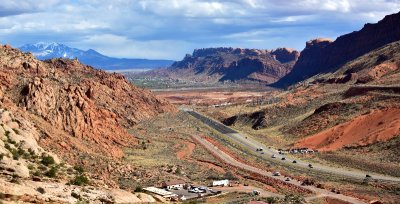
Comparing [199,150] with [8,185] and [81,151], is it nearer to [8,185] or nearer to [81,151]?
[81,151]

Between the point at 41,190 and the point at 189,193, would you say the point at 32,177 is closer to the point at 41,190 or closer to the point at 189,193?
the point at 41,190

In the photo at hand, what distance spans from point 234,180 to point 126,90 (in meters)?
84.9

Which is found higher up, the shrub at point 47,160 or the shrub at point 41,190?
the shrub at point 41,190

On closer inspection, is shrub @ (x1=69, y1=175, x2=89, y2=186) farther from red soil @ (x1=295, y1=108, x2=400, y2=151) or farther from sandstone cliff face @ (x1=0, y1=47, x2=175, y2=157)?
red soil @ (x1=295, y1=108, x2=400, y2=151)

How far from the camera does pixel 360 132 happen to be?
10575 cm

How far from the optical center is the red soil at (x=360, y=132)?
98.4 metres

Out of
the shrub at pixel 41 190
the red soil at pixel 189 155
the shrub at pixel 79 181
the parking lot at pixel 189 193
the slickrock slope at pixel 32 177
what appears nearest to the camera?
the slickrock slope at pixel 32 177

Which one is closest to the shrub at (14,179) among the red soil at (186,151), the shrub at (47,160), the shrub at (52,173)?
the shrub at (52,173)

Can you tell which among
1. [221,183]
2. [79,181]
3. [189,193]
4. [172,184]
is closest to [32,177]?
[79,181]

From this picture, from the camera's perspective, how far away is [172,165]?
75750mm

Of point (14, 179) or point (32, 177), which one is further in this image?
point (32, 177)

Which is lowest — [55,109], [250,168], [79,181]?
[250,168]

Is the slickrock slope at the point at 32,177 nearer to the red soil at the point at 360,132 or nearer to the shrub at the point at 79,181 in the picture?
the shrub at the point at 79,181

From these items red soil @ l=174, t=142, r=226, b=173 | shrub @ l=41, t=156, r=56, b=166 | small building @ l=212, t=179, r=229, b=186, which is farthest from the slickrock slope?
red soil @ l=174, t=142, r=226, b=173
